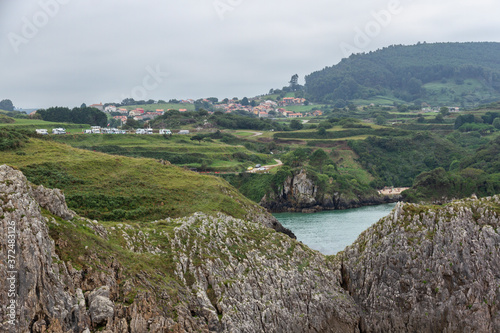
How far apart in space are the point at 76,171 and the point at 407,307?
35304 millimetres

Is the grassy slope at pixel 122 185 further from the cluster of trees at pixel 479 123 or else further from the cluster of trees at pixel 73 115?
the cluster of trees at pixel 479 123

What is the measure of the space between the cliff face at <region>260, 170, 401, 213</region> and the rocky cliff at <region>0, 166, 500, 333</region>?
168 feet

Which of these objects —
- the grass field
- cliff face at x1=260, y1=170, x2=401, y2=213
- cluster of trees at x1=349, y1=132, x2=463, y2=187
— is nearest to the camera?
cliff face at x1=260, y1=170, x2=401, y2=213

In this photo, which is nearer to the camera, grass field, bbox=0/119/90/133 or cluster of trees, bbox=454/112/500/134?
grass field, bbox=0/119/90/133

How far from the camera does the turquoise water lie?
5503 cm

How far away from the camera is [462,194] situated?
85.7 metres

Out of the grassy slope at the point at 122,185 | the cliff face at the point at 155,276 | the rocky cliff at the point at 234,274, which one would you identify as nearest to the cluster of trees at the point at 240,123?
the grassy slope at the point at 122,185

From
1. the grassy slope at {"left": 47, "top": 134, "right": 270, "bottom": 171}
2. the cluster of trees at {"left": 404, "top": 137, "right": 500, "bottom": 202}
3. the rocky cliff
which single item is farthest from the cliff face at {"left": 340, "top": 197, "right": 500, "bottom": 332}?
the grassy slope at {"left": 47, "top": 134, "right": 270, "bottom": 171}

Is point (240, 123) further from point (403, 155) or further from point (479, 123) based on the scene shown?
point (479, 123)

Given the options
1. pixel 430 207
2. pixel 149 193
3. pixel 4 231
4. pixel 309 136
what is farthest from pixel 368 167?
pixel 4 231

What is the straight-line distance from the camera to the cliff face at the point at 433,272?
2784 centimetres

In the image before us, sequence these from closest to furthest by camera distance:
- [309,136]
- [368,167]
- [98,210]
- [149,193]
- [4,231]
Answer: [4,231], [98,210], [149,193], [368,167], [309,136]

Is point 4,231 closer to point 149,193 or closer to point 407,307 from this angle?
point 407,307

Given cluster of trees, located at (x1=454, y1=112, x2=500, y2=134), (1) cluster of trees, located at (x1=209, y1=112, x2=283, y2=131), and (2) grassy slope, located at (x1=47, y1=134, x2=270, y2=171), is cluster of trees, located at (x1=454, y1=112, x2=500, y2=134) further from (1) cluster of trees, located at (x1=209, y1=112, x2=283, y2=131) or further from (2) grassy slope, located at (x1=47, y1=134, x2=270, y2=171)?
(2) grassy slope, located at (x1=47, y1=134, x2=270, y2=171)
